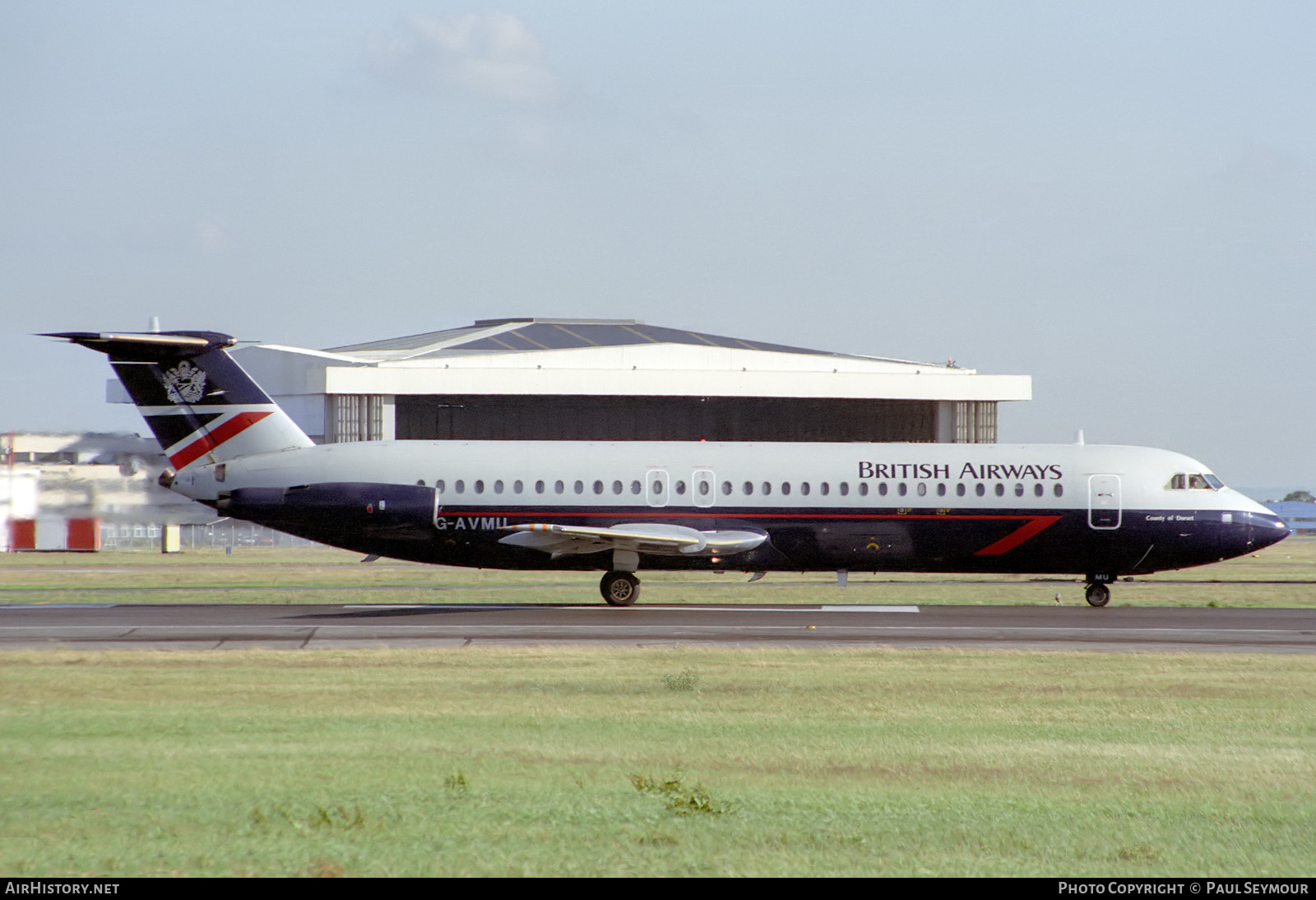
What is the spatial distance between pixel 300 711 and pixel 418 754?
334cm

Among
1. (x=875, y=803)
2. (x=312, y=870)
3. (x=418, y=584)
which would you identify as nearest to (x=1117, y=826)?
(x=875, y=803)

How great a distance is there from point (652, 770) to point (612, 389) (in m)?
50.5

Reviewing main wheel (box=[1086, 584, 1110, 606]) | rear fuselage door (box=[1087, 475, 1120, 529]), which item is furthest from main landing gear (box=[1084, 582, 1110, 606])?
rear fuselage door (box=[1087, 475, 1120, 529])

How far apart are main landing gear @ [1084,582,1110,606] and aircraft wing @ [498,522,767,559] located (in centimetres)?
851

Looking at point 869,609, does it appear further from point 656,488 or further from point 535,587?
point 535,587

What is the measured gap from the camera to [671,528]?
31.9m

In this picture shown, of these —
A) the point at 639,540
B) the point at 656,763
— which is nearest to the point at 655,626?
the point at 639,540

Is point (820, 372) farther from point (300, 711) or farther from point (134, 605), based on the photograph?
point (300, 711)

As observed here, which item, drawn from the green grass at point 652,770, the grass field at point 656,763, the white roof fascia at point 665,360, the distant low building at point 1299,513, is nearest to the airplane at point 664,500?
the grass field at point 656,763

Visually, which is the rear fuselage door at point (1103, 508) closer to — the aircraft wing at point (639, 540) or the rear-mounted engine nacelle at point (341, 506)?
the aircraft wing at point (639, 540)

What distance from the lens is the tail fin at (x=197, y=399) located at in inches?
1251

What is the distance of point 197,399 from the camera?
3216 centimetres

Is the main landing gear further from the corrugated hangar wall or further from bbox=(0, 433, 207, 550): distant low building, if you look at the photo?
the corrugated hangar wall
